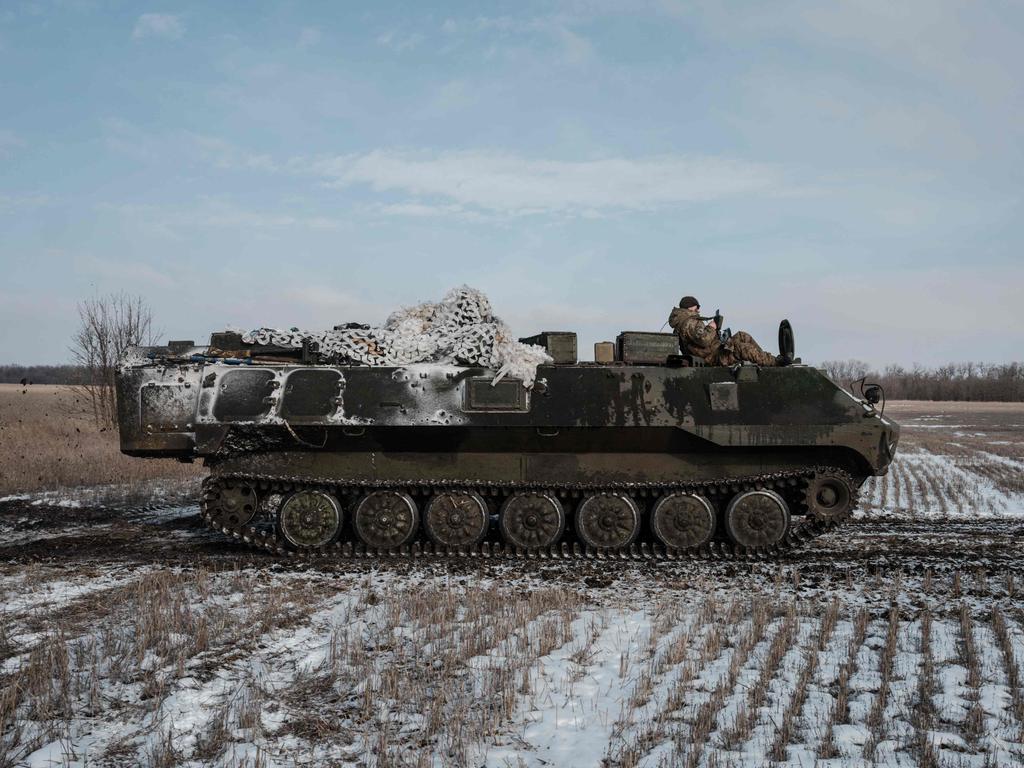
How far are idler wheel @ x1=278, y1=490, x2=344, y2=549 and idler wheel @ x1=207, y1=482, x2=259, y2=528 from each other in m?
0.44

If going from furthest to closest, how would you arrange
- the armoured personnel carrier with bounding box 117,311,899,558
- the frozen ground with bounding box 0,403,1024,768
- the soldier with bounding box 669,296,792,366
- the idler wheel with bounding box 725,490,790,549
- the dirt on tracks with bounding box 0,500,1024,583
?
the soldier with bounding box 669,296,792,366 < the idler wheel with bounding box 725,490,790,549 < the armoured personnel carrier with bounding box 117,311,899,558 < the dirt on tracks with bounding box 0,500,1024,583 < the frozen ground with bounding box 0,403,1024,768

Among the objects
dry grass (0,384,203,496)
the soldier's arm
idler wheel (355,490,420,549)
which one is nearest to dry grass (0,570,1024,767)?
idler wheel (355,490,420,549)

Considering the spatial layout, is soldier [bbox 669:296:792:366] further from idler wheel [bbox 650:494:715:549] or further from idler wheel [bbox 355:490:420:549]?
idler wheel [bbox 355:490:420:549]

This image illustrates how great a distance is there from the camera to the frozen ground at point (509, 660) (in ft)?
16.0

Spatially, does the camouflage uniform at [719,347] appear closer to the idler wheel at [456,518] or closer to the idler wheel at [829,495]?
the idler wheel at [829,495]

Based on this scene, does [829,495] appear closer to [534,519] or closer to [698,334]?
[698,334]

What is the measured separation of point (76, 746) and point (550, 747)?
2733 mm

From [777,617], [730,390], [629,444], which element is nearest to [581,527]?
[629,444]

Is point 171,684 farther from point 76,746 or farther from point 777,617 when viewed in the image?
point 777,617

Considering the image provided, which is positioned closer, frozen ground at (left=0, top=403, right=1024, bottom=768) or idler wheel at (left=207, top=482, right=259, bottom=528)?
frozen ground at (left=0, top=403, right=1024, bottom=768)

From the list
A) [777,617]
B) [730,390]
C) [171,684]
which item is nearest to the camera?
[171,684]

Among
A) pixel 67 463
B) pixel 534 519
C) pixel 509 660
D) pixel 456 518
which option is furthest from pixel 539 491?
pixel 67 463

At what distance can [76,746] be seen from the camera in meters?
4.82

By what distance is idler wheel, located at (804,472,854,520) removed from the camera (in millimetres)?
10555
